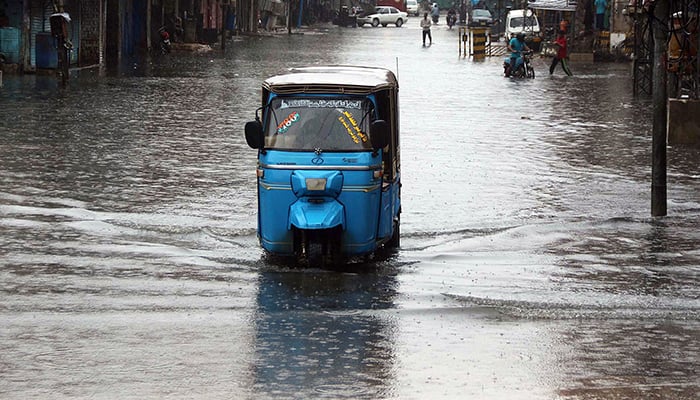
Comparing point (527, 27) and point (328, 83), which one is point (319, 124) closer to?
point (328, 83)

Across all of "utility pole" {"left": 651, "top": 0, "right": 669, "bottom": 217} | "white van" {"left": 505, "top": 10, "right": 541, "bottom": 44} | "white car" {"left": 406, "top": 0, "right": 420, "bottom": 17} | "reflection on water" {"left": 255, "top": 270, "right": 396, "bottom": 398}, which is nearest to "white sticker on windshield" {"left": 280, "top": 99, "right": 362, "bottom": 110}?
"reflection on water" {"left": 255, "top": 270, "right": 396, "bottom": 398}

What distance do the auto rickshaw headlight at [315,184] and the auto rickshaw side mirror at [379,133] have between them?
63cm

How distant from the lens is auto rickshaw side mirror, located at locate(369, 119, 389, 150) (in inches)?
500

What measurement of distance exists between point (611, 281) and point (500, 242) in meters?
2.30

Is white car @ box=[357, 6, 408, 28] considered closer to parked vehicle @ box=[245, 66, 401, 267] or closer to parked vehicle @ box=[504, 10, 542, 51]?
parked vehicle @ box=[504, 10, 542, 51]

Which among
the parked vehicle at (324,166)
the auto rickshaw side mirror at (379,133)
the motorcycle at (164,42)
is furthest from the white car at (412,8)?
the auto rickshaw side mirror at (379,133)

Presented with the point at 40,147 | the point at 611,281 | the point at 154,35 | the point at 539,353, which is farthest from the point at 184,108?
the point at 154,35

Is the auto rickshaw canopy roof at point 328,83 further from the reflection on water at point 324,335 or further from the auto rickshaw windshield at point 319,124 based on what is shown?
the reflection on water at point 324,335

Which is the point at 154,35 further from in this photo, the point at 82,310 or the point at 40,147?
the point at 82,310

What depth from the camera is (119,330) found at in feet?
33.9

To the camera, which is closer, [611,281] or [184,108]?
[611,281]

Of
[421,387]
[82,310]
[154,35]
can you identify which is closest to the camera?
[421,387]

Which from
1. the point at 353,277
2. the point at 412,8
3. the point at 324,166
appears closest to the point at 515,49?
the point at 324,166

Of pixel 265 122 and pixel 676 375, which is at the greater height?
pixel 265 122
